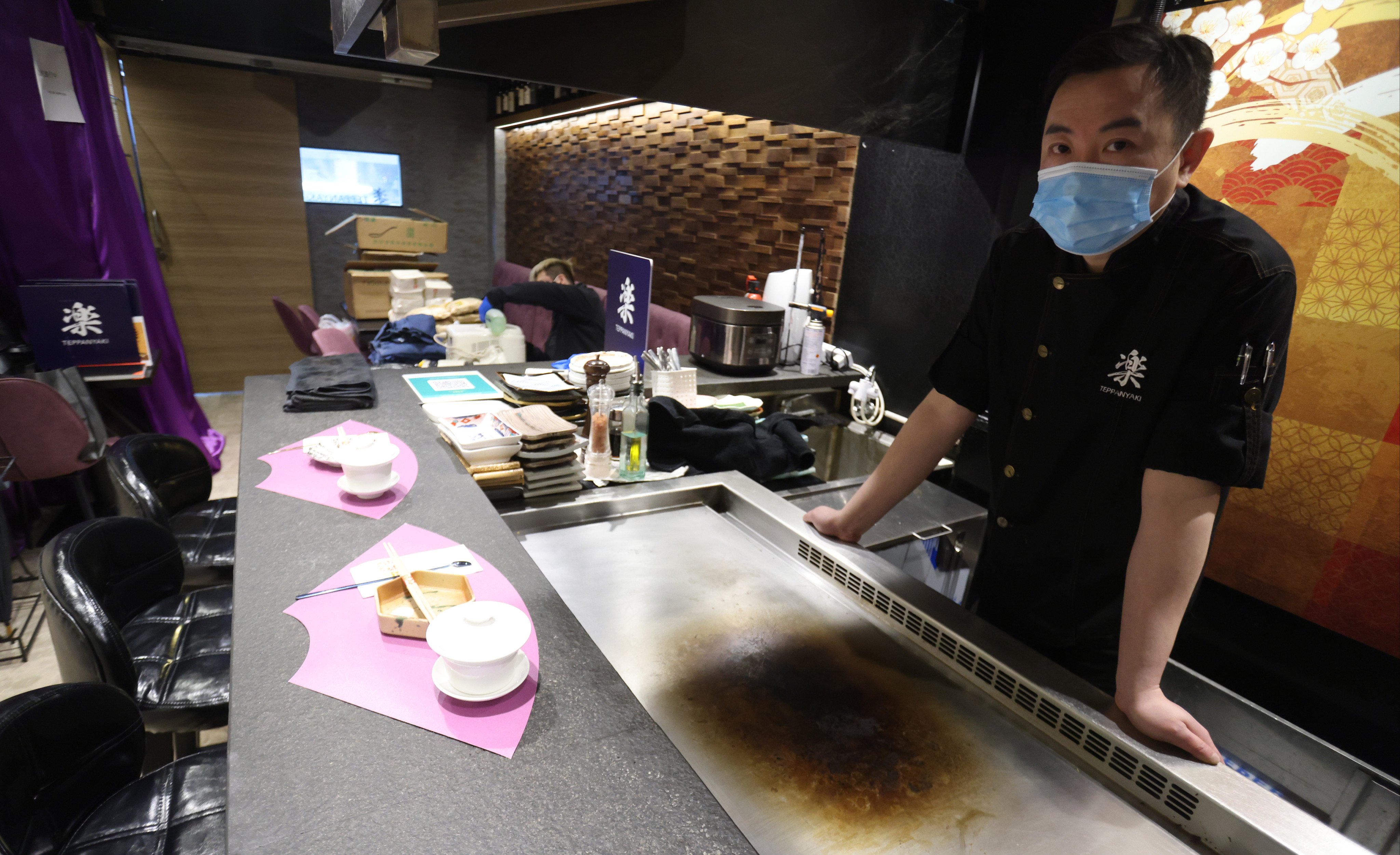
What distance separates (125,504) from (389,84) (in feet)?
18.9

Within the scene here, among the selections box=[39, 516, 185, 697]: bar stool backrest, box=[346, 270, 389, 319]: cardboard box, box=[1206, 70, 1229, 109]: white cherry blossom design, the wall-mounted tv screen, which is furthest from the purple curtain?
box=[1206, 70, 1229, 109]: white cherry blossom design

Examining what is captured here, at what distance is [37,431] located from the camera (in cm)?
255

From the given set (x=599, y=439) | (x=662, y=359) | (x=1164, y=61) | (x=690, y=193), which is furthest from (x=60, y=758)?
(x=690, y=193)

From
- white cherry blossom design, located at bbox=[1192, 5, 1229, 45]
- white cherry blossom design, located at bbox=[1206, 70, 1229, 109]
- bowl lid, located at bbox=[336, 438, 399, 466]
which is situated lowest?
bowl lid, located at bbox=[336, 438, 399, 466]

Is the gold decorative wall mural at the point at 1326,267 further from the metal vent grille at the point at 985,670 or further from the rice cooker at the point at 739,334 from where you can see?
the rice cooker at the point at 739,334

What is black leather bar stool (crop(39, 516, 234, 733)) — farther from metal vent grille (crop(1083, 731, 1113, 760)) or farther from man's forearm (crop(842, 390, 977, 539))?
metal vent grille (crop(1083, 731, 1113, 760))

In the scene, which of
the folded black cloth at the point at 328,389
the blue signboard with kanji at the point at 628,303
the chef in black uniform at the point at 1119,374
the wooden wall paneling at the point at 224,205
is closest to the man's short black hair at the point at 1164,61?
the chef in black uniform at the point at 1119,374

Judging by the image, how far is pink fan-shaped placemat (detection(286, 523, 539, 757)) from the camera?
848mm

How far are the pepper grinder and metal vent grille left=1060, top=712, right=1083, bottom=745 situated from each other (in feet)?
3.54

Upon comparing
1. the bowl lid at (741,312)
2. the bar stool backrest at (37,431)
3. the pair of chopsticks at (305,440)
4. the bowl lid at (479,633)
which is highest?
the bowl lid at (741,312)

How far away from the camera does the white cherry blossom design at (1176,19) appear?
1738 millimetres

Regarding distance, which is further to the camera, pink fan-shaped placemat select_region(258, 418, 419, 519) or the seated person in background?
the seated person in background

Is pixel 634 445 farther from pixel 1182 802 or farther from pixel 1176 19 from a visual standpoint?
pixel 1176 19

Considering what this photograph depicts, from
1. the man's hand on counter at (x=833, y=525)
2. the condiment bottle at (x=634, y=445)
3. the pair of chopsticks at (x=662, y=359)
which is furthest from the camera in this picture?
the pair of chopsticks at (x=662, y=359)
